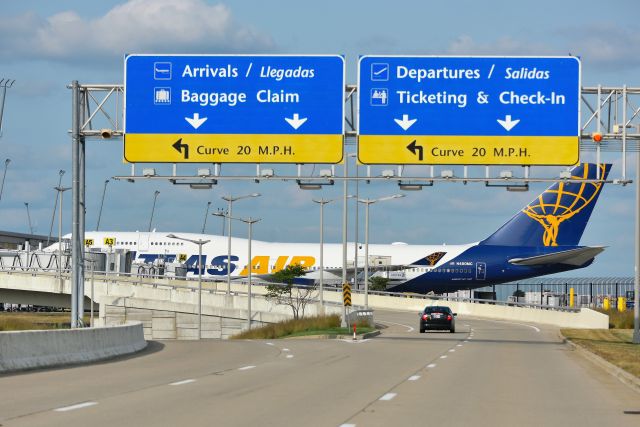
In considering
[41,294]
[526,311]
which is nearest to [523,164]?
[526,311]

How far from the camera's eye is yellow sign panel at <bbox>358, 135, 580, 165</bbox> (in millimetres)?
36875

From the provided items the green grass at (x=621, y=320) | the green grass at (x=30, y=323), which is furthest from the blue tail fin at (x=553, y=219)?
the green grass at (x=30, y=323)

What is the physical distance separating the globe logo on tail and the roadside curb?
52765 millimetres

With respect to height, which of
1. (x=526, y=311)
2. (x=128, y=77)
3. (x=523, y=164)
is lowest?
(x=526, y=311)

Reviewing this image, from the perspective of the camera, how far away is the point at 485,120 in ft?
121

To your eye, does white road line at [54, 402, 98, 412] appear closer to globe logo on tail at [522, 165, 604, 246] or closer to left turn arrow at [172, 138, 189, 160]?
left turn arrow at [172, 138, 189, 160]

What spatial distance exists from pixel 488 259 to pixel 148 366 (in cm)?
7825

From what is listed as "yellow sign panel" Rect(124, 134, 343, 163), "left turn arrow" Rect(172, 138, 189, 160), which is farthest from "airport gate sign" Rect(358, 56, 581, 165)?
"left turn arrow" Rect(172, 138, 189, 160)

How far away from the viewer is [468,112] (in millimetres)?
36906

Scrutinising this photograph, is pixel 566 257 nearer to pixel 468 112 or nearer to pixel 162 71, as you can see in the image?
pixel 468 112

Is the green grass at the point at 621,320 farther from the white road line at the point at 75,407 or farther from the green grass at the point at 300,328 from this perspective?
the white road line at the point at 75,407

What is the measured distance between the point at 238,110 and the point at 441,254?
68590mm

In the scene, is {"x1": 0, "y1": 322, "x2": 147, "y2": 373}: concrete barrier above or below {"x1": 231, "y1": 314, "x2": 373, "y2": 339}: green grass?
above

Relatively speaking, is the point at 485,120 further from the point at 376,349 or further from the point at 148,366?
the point at 148,366
